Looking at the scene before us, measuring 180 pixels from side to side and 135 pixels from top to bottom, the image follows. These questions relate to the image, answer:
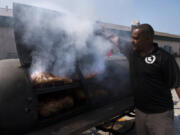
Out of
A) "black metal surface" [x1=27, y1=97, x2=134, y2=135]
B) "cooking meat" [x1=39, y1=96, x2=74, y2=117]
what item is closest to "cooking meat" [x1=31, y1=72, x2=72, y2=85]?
"cooking meat" [x1=39, y1=96, x2=74, y2=117]

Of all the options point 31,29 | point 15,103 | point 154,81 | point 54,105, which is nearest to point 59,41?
point 31,29

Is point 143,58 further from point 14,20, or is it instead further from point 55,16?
point 14,20

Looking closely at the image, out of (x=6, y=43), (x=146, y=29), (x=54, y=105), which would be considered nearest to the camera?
(x=146, y=29)

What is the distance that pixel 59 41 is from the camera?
2453mm

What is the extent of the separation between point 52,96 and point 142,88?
49.6 inches

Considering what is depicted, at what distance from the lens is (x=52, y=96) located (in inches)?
90.2

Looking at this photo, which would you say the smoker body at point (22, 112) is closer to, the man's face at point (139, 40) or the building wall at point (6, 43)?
the man's face at point (139, 40)

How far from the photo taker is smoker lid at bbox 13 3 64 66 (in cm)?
198

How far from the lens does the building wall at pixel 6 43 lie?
9.33m

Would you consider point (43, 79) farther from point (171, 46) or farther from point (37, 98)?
point (171, 46)

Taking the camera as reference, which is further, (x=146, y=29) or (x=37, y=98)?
(x=146, y=29)

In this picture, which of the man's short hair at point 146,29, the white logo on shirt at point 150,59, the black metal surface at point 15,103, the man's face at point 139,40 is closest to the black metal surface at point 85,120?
the black metal surface at point 15,103

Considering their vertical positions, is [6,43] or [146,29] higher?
[146,29]

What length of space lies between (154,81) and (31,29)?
1.75 meters
